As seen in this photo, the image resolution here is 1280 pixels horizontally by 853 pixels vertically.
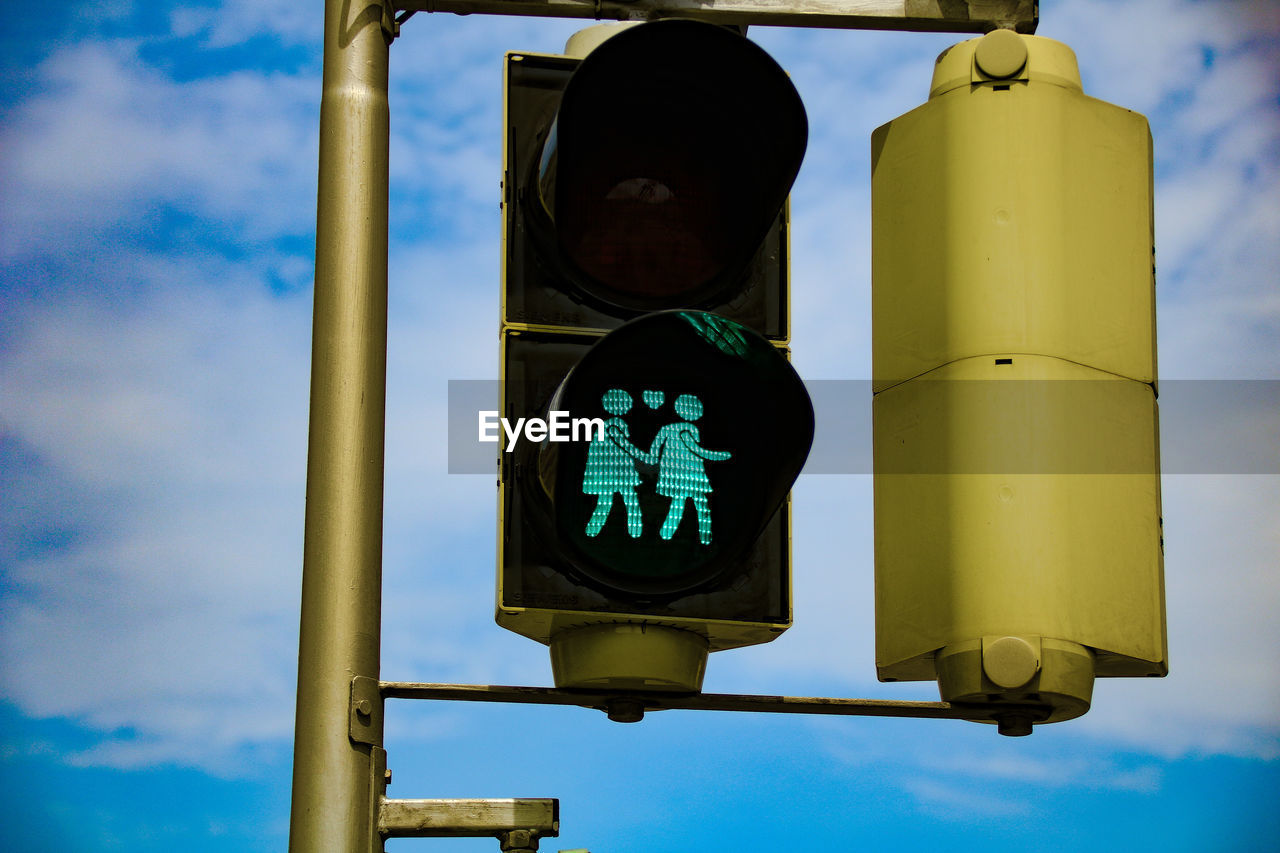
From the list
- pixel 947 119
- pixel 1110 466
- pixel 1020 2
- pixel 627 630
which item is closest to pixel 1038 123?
pixel 947 119

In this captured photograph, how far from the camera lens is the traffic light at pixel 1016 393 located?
394 cm

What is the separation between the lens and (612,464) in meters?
3.53

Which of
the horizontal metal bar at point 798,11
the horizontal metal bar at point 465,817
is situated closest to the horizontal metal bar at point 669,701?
the horizontal metal bar at point 465,817

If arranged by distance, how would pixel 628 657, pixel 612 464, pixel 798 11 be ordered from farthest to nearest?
pixel 798 11
pixel 628 657
pixel 612 464

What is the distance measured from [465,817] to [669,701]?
0.55 m

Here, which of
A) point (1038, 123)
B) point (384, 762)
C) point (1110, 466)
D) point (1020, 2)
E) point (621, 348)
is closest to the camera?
point (621, 348)

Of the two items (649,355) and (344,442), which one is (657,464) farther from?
(344,442)

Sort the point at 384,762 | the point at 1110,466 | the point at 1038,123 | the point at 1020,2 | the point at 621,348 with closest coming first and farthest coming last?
1. the point at 621,348
2. the point at 384,762
3. the point at 1110,466
4. the point at 1038,123
5. the point at 1020,2

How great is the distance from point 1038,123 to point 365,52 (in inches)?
69.1

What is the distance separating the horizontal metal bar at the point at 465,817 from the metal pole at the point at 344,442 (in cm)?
5

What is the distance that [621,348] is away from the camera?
11.6ft

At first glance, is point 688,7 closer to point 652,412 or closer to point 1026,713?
point 652,412

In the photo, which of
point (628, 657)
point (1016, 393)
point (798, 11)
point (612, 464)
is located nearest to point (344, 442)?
point (612, 464)

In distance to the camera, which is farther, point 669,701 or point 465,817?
point 669,701
